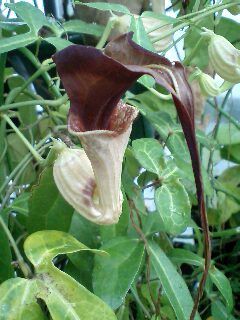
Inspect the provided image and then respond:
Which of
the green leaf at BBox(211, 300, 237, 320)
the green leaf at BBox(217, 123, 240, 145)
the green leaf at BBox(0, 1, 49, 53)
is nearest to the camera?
the green leaf at BBox(0, 1, 49, 53)

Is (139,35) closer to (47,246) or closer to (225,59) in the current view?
(225,59)

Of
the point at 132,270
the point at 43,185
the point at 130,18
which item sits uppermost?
Result: the point at 130,18

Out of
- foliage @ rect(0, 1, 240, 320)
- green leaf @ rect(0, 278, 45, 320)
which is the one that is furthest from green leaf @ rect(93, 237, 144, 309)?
green leaf @ rect(0, 278, 45, 320)

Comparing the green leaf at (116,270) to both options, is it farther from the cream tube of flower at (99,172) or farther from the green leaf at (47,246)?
the cream tube of flower at (99,172)

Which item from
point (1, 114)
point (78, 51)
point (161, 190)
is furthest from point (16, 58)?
point (78, 51)

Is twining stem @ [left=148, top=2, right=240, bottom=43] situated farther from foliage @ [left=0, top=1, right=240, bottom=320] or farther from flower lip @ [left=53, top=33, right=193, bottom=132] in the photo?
flower lip @ [left=53, top=33, right=193, bottom=132]

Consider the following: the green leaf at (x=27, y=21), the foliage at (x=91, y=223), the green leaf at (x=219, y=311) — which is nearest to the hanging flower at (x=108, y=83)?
the foliage at (x=91, y=223)

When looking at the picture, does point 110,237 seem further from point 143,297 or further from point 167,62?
point 167,62
